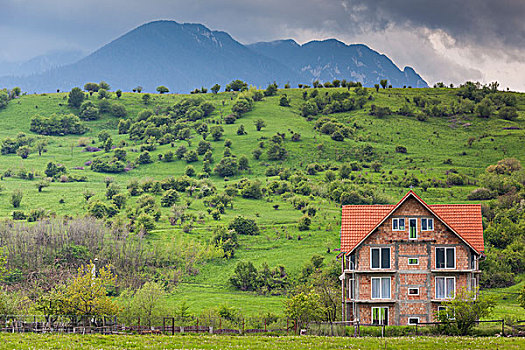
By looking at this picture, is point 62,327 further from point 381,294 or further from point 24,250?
point 24,250

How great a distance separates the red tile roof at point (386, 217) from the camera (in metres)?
73.2

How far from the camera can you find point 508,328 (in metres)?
51.7

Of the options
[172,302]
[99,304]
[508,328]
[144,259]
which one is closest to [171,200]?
[144,259]

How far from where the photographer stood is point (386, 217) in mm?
72875

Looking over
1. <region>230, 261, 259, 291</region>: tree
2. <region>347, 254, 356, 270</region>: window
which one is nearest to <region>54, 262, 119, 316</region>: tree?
<region>347, 254, 356, 270</region>: window

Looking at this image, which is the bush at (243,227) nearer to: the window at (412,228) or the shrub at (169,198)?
the shrub at (169,198)

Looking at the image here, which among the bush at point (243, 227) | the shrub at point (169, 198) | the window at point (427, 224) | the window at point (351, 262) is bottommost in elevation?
the window at point (351, 262)

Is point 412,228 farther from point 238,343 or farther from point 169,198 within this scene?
point 169,198

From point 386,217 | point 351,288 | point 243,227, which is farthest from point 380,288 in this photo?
point 243,227

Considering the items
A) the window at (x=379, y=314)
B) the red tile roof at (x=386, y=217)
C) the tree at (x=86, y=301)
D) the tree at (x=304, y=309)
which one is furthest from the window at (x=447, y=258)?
the tree at (x=86, y=301)

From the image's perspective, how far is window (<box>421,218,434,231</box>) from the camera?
73.5m

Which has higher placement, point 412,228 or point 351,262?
point 412,228

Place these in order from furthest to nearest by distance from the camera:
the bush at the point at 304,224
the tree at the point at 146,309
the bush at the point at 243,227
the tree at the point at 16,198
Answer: the tree at the point at 16,198
the bush at the point at 304,224
the bush at the point at 243,227
the tree at the point at 146,309

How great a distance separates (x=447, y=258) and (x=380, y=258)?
23.9 ft
